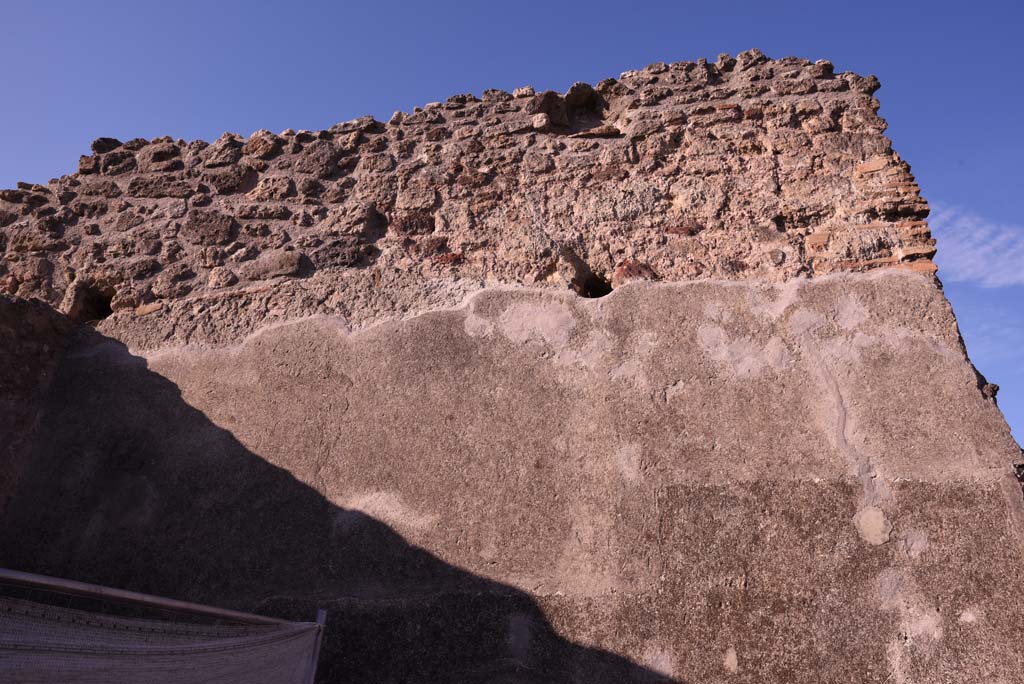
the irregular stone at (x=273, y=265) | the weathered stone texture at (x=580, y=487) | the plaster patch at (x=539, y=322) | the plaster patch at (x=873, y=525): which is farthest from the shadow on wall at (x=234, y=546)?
the plaster patch at (x=539, y=322)

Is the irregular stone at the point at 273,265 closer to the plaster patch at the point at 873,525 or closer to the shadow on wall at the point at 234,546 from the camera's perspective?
the shadow on wall at the point at 234,546

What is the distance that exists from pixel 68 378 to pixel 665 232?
2570 mm

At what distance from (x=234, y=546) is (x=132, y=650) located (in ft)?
3.09

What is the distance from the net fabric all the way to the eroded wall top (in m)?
1.37

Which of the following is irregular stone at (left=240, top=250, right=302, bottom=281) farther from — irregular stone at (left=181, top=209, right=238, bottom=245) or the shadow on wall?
the shadow on wall

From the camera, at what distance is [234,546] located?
2.55 m

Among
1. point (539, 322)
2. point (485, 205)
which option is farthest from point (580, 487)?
point (485, 205)

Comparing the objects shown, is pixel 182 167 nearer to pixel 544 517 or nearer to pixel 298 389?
pixel 298 389

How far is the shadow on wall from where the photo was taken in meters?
2.25

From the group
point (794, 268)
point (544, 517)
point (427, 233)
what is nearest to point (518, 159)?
point (427, 233)

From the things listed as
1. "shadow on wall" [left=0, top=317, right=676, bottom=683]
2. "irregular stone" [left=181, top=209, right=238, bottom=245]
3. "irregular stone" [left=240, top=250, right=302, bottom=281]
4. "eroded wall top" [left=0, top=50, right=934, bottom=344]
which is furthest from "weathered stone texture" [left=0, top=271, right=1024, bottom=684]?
"irregular stone" [left=181, top=209, right=238, bottom=245]

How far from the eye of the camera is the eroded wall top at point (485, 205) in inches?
112

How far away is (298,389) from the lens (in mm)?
2814

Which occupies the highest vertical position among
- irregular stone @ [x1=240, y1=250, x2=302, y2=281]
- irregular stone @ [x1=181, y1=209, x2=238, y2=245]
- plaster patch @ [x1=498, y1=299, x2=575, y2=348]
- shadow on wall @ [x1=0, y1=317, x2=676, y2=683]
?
irregular stone @ [x1=181, y1=209, x2=238, y2=245]
